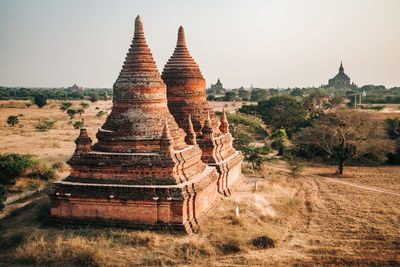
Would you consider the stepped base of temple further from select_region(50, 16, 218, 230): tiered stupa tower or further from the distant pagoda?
the distant pagoda

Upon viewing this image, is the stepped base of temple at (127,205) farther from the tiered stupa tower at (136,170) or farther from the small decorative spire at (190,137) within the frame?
the small decorative spire at (190,137)

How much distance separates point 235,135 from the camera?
95.0 ft

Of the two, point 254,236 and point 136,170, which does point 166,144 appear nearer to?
point 136,170

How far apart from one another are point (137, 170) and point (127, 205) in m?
1.21

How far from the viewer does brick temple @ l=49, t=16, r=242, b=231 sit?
40.5 feet

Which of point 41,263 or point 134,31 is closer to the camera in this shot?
point 41,263

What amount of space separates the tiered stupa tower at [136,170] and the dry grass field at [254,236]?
0.61 metres

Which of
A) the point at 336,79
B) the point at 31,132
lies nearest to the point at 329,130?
the point at 31,132

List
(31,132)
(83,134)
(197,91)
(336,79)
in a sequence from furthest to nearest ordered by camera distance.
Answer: (336,79)
(31,132)
(197,91)
(83,134)

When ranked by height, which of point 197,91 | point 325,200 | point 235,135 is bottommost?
point 325,200

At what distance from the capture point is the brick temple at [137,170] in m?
12.3

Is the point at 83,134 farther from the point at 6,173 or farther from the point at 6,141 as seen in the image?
the point at 6,141

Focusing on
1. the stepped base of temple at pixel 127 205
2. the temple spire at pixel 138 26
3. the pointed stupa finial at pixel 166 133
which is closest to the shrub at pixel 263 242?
the stepped base of temple at pixel 127 205

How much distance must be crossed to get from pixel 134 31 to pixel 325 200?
1190 cm
